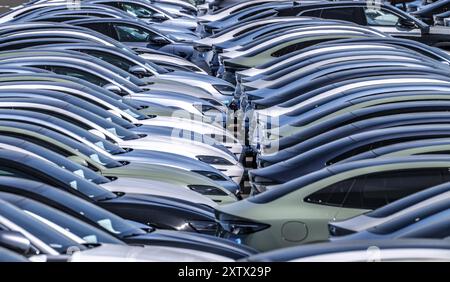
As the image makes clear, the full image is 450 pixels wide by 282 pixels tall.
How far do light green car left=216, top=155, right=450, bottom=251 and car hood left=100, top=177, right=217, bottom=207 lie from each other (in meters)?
1.57

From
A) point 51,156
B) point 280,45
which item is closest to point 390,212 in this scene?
point 51,156

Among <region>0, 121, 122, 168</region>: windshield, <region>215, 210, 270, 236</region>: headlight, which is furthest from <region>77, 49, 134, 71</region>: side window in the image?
<region>215, 210, 270, 236</region>: headlight

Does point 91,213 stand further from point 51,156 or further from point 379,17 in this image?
point 379,17

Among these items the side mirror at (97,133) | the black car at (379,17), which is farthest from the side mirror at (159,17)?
the side mirror at (97,133)

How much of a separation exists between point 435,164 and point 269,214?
1514 millimetres

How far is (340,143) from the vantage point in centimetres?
1195

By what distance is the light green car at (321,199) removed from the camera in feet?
33.0

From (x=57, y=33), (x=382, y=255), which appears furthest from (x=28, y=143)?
(x=57, y=33)

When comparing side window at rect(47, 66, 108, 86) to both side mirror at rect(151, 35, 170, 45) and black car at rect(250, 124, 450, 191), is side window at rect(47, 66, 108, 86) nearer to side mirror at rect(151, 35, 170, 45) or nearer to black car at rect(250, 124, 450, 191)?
black car at rect(250, 124, 450, 191)

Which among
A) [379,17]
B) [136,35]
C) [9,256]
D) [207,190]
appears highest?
[379,17]

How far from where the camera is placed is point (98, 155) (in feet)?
42.6

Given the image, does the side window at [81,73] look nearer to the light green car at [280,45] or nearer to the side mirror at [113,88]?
the side mirror at [113,88]

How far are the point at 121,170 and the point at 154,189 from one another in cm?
85
